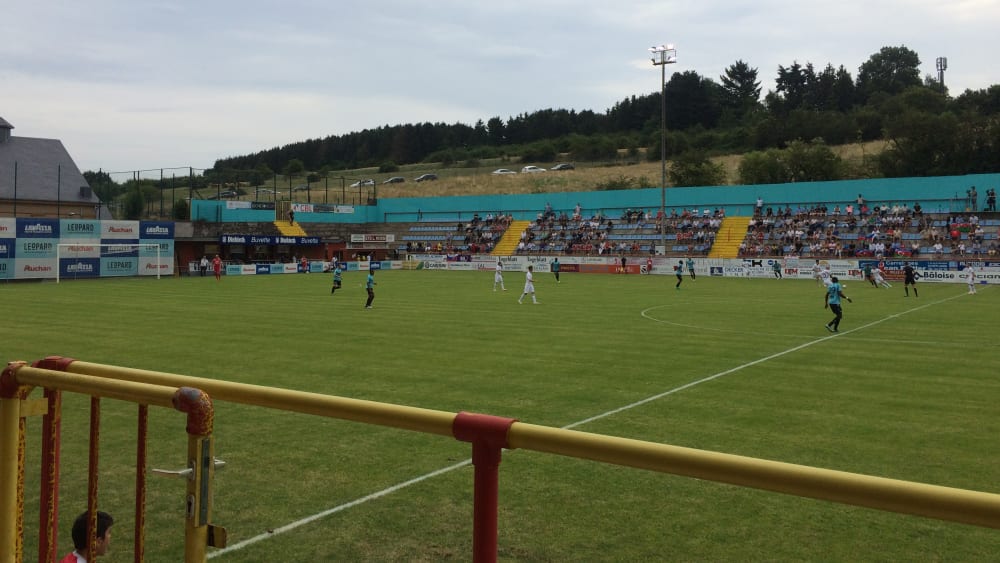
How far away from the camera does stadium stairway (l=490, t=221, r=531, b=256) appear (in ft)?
260

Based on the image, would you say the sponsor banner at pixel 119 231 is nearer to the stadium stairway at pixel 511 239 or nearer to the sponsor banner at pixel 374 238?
the sponsor banner at pixel 374 238

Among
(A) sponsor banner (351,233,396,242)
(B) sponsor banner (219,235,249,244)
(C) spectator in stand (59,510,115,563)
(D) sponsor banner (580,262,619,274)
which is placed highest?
(A) sponsor banner (351,233,396,242)

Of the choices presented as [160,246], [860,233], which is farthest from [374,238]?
[860,233]

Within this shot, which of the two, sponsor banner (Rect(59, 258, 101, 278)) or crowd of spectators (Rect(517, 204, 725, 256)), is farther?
crowd of spectators (Rect(517, 204, 725, 256))

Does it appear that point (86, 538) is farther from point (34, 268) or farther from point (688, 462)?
point (34, 268)

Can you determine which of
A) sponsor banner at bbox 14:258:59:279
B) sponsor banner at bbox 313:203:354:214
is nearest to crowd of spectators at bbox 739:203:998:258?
sponsor banner at bbox 313:203:354:214

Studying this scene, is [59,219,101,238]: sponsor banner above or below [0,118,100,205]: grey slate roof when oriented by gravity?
below

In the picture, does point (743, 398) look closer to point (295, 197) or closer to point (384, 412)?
point (384, 412)

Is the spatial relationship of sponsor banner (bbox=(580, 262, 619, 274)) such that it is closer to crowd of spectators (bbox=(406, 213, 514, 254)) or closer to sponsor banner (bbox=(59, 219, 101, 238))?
crowd of spectators (bbox=(406, 213, 514, 254))

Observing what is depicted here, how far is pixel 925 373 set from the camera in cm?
1611

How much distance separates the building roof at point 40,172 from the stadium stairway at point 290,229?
17.8m

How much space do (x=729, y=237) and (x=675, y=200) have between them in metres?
9.04

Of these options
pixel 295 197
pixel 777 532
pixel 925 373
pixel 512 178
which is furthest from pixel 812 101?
pixel 777 532

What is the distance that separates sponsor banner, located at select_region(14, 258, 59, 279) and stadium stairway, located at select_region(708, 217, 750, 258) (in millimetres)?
51726
